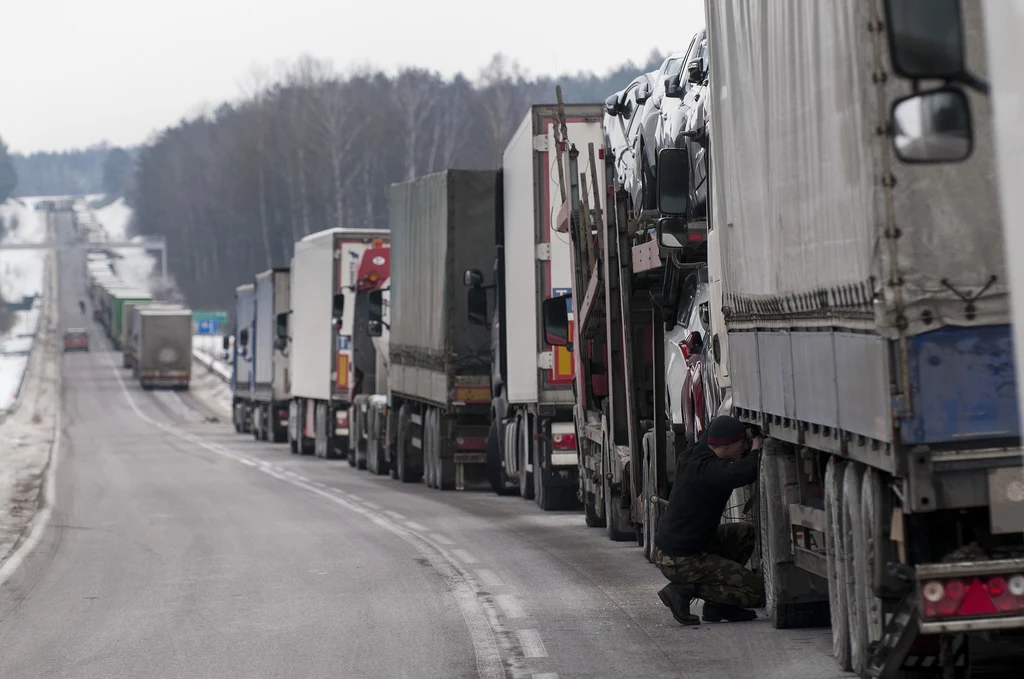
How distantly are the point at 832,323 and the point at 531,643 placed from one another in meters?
2.74

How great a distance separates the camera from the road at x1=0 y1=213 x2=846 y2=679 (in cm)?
827

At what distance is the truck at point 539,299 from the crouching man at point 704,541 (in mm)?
7209

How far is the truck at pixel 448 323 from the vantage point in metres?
21.0

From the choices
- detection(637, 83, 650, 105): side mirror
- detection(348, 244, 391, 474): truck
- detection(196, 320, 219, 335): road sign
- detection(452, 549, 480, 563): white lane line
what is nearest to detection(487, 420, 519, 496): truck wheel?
detection(452, 549, 480, 563): white lane line

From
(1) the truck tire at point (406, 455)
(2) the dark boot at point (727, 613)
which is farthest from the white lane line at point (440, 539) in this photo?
(1) the truck tire at point (406, 455)

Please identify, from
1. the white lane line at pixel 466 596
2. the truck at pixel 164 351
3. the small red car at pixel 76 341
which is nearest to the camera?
the white lane line at pixel 466 596

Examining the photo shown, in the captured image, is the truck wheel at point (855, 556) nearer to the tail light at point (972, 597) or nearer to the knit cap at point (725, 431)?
the tail light at point (972, 597)

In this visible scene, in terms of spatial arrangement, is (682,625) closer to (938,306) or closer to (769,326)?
(769,326)

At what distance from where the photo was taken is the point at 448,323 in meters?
21.1

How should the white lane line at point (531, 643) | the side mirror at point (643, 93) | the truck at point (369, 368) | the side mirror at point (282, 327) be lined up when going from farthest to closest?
1. the side mirror at point (282, 327)
2. the truck at point (369, 368)
3. the side mirror at point (643, 93)
4. the white lane line at point (531, 643)

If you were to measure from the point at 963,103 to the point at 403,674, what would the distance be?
493 cm

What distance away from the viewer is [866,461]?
6547 millimetres

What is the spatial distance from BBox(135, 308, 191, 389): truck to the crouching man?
68838mm

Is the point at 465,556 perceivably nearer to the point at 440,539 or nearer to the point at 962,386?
the point at 440,539
